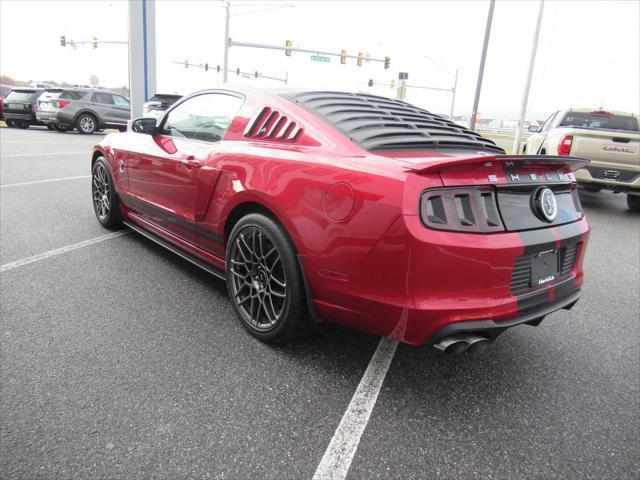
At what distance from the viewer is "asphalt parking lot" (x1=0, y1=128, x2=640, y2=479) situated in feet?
5.98

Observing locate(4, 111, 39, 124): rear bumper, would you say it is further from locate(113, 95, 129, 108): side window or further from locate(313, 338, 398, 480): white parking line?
locate(313, 338, 398, 480): white parking line

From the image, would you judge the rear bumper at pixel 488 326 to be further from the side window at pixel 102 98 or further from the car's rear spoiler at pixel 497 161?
the side window at pixel 102 98

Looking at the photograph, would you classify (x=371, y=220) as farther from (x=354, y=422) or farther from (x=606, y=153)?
(x=606, y=153)

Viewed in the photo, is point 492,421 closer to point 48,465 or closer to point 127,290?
point 48,465

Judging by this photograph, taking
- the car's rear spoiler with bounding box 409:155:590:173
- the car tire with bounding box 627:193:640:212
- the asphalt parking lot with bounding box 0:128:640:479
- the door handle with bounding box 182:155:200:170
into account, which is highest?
the car's rear spoiler with bounding box 409:155:590:173

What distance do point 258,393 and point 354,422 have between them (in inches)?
19.5

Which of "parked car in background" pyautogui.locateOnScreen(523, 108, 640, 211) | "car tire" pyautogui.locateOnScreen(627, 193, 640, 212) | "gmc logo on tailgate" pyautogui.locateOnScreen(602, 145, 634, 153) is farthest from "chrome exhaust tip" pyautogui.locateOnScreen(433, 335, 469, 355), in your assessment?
"car tire" pyautogui.locateOnScreen(627, 193, 640, 212)

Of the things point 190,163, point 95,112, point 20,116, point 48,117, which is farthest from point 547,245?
point 20,116

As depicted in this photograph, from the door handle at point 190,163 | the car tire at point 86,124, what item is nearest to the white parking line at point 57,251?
the door handle at point 190,163

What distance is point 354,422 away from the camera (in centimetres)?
205

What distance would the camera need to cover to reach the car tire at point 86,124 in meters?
17.5

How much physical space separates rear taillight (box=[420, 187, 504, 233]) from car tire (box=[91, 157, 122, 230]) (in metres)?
3.57

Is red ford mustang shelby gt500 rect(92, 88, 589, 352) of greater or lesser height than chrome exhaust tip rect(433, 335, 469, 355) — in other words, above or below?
above

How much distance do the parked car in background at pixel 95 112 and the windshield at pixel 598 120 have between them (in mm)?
16412
